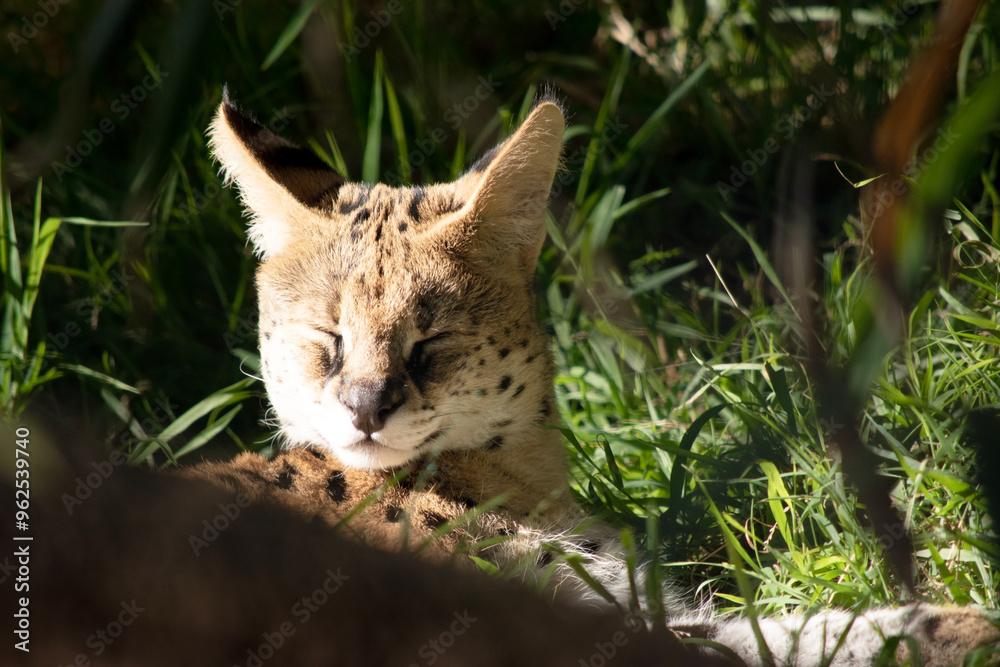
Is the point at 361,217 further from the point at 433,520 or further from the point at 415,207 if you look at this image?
the point at 433,520

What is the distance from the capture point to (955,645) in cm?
241

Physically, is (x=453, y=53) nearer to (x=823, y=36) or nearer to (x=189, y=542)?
(x=823, y=36)

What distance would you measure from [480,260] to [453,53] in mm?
2900

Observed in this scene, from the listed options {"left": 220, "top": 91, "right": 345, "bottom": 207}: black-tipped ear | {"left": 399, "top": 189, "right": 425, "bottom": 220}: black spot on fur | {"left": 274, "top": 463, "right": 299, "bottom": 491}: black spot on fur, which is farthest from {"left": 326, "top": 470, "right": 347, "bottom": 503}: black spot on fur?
{"left": 220, "top": 91, "right": 345, "bottom": 207}: black-tipped ear

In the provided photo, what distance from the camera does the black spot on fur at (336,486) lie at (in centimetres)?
289

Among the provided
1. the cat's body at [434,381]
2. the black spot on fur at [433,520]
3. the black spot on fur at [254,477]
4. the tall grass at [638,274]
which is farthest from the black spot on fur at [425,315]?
the tall grass at [638,274]

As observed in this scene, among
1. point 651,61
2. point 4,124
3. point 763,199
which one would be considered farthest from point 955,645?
point 4,124

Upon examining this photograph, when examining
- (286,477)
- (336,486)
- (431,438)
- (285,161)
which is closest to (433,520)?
(431,438)

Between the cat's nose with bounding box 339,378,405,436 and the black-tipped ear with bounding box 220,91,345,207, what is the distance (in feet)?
3.04

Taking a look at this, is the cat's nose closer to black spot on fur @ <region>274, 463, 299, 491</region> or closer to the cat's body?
the cat's body

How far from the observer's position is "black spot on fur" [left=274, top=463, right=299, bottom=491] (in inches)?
114

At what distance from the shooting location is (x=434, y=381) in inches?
110

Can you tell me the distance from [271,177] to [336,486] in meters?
1.16

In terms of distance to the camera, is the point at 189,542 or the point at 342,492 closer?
the point at 189,542
